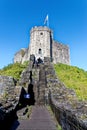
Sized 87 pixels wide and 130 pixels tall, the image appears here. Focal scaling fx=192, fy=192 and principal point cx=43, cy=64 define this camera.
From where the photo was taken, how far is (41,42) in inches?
1863

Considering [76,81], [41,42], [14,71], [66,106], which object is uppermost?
[41,42]

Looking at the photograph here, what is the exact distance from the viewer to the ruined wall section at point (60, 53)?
159 feet

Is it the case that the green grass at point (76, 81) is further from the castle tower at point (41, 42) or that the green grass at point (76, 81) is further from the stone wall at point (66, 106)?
the castle tower at point (41, 42)

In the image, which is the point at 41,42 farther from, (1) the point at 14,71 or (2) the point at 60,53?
(1) the point at 14,71

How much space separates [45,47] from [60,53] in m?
5.30

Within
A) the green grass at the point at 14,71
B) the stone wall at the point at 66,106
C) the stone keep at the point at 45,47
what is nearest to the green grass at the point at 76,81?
the stone wall at the point at 66,106

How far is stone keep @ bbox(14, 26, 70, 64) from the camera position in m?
46.5

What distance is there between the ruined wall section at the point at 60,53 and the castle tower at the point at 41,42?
6.14 feet

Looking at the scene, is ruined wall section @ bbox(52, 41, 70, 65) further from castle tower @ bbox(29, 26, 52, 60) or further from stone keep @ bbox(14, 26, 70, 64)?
castle tower @ bbox(29, 26, 52, 60)

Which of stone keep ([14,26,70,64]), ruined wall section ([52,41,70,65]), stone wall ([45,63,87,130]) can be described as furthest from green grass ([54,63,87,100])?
ruined wall section ([52,41,70,65])

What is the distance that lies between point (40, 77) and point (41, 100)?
560 centimetres

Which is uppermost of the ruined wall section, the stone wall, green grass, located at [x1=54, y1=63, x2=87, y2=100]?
the ruined wall section

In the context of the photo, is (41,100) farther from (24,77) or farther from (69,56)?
(69,56)

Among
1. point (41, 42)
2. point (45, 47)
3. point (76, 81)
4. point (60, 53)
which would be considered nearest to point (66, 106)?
point (76, 81)
